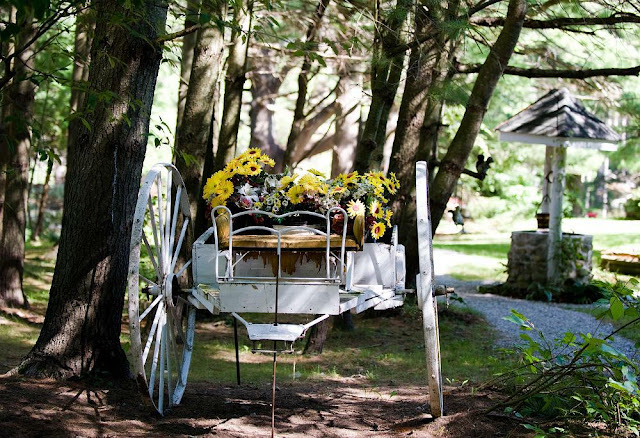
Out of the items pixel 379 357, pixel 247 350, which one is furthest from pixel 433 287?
pixel 247 350

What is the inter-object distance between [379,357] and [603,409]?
410 cm

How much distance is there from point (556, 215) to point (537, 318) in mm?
2854

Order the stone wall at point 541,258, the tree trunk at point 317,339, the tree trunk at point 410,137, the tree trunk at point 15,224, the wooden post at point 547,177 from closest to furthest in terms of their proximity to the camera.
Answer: the tree trunk at point 317,339, the tree trunk at point 410,137, the tree trunk at point 15,224, the stone wall at point 541,258, the wooden post at point 547,177

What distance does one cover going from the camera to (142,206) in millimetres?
4504

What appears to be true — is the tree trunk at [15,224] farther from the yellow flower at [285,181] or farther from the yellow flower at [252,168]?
the yellow flower at [285,181]

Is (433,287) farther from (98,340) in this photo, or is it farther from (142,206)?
(98,340)

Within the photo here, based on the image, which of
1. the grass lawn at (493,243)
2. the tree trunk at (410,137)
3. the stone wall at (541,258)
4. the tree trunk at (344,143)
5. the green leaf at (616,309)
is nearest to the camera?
the green leaf at (616,309)

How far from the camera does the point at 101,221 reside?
5590 millimetres

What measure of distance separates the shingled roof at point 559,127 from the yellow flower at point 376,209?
839 cm

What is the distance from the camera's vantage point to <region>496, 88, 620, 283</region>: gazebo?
524 inches

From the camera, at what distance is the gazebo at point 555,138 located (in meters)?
13.3

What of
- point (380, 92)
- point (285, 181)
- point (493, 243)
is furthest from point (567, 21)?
point (493, 243)

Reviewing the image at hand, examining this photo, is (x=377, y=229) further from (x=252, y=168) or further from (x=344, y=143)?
(x=344, y=143)

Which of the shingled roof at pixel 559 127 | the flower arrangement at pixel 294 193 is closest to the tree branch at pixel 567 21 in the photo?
the flower arrangement at pixel 294 193
